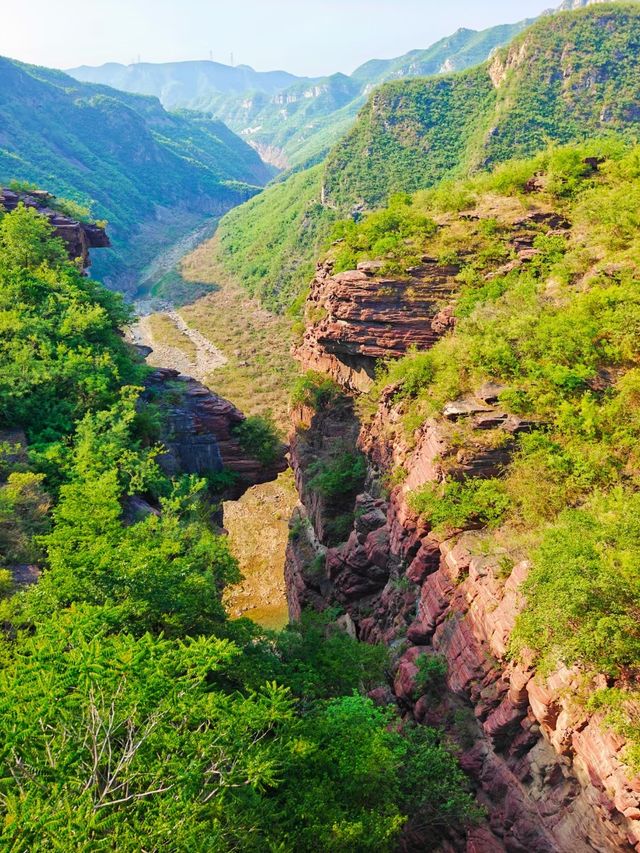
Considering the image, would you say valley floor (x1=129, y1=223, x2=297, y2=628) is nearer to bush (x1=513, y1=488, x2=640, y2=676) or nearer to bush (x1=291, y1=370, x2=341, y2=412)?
bush (x1=291, y1=370, x2=341, y2=412)

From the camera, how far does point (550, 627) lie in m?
12.5

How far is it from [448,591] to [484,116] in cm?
9360

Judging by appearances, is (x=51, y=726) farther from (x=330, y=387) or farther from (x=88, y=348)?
(x=330, y=387)

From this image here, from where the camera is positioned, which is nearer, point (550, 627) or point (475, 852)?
point (550, 627)

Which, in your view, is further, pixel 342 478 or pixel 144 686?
pixel 342 478

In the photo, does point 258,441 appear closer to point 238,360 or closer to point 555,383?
point 555,383

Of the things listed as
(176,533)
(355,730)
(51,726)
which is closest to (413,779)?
(355,730)

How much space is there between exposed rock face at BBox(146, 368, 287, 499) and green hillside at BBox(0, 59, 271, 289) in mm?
82494

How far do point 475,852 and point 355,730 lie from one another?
16.3 feet

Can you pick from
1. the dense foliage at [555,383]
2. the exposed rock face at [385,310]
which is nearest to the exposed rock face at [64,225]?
the exposed rock face at [385,310]

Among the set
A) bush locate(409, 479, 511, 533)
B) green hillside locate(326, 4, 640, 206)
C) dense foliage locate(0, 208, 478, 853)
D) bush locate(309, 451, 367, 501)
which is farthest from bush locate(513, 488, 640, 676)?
green hillside locate(326, 4, 640, 206)

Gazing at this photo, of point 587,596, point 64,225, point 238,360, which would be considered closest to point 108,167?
point 238,360

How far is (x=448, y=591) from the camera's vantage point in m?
17.2

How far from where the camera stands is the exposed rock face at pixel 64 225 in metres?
36.8
